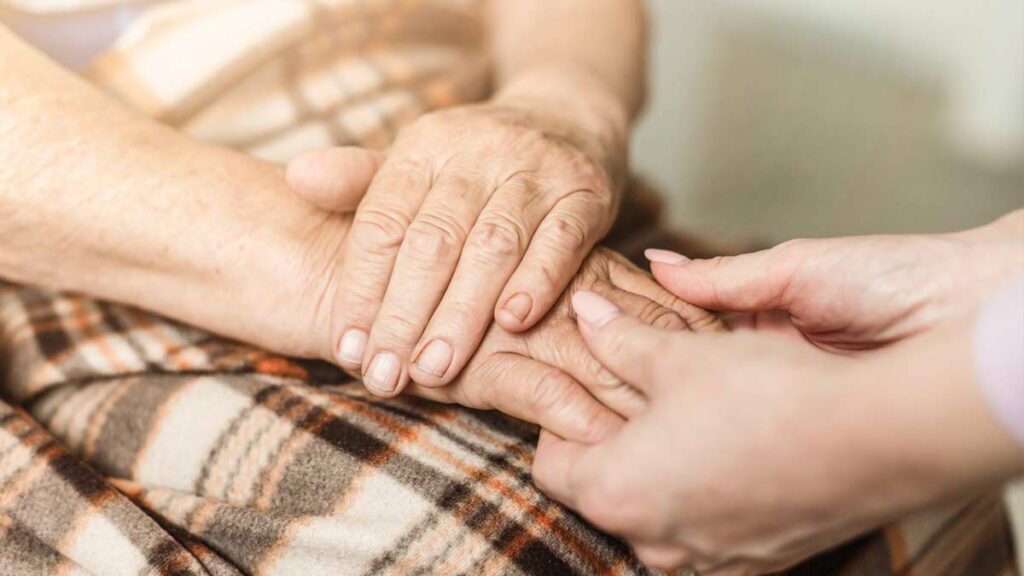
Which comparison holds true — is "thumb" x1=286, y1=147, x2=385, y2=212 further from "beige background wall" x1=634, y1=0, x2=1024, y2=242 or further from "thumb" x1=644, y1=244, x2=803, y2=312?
"beige background wall" x1=634, y1=0, x2=1024, y2=242

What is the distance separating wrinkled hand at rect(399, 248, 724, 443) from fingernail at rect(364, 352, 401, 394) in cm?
4

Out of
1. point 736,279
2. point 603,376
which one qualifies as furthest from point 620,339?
point 736,279

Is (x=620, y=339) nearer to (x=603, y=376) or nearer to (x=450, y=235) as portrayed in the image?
(x=603, y=376)

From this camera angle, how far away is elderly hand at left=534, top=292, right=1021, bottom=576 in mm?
480

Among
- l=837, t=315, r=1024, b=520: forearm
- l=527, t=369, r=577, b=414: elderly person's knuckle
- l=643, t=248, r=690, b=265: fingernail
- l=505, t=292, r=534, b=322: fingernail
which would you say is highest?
l=837, t=315, r=1024, b=520: forearm

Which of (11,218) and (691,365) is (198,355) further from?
(691,365)

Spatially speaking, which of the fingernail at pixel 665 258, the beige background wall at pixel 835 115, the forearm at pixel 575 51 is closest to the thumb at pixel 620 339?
the fingernail at pixel 665 258

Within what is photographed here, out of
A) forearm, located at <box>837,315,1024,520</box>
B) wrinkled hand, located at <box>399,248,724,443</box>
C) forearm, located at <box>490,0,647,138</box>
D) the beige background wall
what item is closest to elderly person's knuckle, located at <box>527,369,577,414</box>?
wrinkled hand, located at <box>399,248,724,443</box>

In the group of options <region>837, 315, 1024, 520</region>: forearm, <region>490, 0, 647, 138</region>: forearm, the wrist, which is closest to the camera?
<region>837, 315, 1024, 520</region>: forearm

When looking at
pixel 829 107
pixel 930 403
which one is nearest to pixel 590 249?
pixel 930 403

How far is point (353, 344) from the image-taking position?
76 cm

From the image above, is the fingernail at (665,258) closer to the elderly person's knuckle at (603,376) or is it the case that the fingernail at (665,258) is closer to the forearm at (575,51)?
the elderly person's knuckle at (603,376)

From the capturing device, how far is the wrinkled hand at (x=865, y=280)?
2.15 feet

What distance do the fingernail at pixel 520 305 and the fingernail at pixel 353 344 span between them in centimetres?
14
